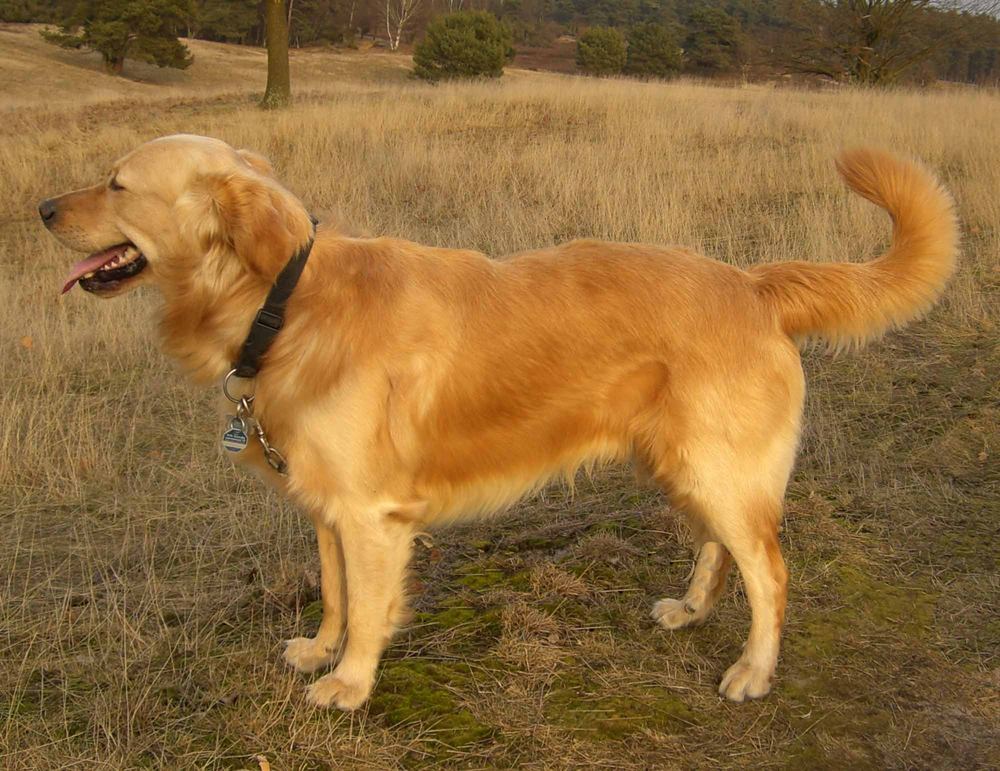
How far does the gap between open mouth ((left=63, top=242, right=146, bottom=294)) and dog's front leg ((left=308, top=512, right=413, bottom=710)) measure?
0.97m

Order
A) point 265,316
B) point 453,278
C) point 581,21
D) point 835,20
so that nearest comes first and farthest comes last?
point 265,316
point 453,278
point 835,20
point 581,21

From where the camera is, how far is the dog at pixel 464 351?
2.40 m

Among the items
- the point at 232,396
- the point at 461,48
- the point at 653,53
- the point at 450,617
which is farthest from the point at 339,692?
the point at 653,53

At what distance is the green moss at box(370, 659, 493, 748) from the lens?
2.41 m

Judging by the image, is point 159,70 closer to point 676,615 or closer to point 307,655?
point 307,655

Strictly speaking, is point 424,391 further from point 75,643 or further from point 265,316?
point 75,643

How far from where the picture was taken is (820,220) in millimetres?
7117

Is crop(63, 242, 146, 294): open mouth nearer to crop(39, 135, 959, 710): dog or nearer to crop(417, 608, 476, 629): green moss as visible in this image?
crop(39, 135, 959, 710): dog

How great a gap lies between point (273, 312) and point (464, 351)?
565 millimetres

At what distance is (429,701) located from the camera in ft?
8.36

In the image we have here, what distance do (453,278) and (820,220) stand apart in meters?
5.45

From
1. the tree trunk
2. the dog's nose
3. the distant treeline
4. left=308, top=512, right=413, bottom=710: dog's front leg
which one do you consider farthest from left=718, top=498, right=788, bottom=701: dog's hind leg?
the distant treeline

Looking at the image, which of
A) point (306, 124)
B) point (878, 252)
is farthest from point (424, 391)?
point (306, 124)

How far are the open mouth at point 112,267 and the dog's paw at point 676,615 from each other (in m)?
2.05
